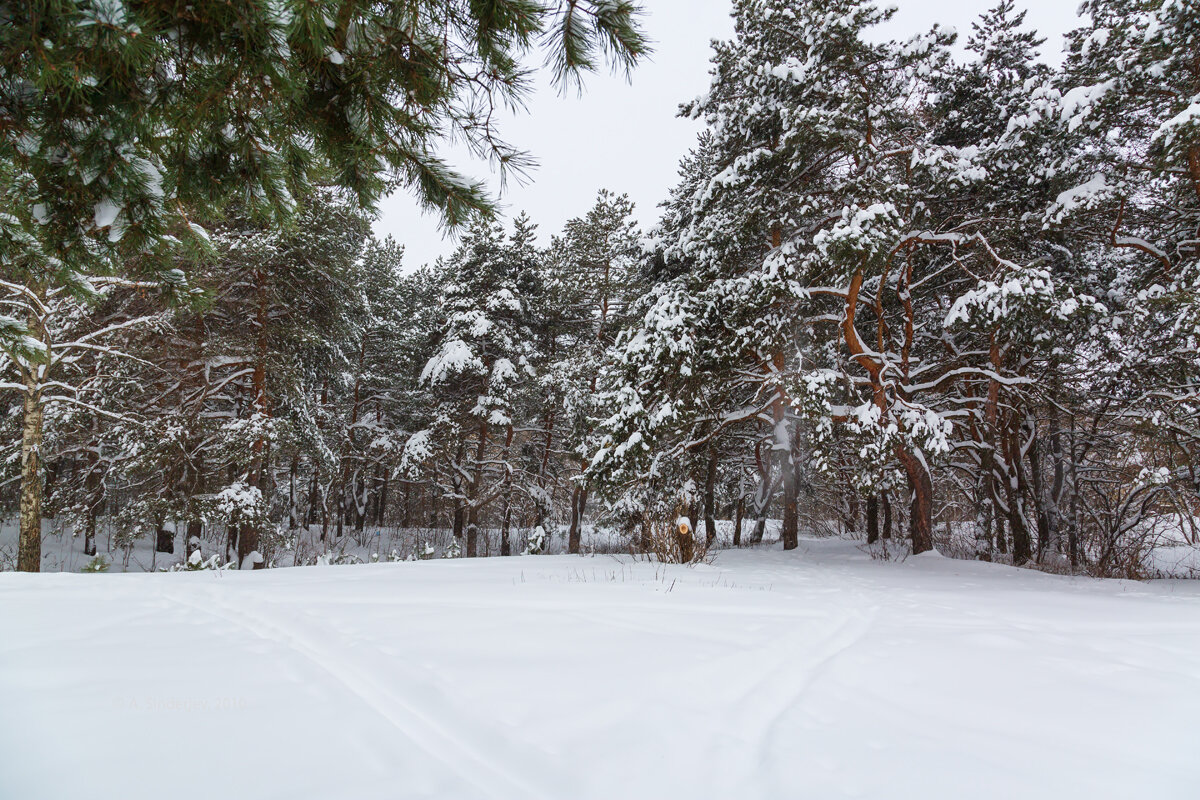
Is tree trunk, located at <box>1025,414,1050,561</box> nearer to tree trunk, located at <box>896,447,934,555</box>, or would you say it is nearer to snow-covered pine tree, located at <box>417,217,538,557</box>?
tree trunk, located at <box>896,447,934,555</box>

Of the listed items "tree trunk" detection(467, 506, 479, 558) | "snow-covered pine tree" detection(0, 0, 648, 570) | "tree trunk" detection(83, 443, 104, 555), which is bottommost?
"tree trunk" detection(467, 506, 479, 558)

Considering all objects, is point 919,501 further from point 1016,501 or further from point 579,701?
point 579,701

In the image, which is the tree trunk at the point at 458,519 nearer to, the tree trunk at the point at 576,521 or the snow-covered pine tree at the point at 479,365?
the snow-covered pine tree at the point at 479,365

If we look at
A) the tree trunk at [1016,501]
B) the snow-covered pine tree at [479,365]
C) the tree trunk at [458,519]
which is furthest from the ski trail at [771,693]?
the tree trunk at [458,519]

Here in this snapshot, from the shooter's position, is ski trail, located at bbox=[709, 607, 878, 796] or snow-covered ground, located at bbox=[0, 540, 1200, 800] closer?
snow-covered ground, located at bbox=[0, 540, 1200, 800]

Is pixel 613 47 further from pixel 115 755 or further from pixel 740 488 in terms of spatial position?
pixel 740 488

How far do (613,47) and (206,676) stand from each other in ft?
Answer: 12.0

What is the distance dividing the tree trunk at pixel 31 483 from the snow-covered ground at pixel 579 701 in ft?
22.5

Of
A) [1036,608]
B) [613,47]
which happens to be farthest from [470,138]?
[1036,608]

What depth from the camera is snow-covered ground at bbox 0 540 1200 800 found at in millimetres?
1730

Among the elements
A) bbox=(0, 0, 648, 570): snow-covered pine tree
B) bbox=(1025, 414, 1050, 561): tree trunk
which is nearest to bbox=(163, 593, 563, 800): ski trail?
bbox=(0, 0, 648, 570): snow-covered pine tree

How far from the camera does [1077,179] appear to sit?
340 inches

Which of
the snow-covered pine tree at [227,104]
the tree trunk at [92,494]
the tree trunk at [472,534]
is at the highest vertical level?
the snow-covered pine tree at [227,104]

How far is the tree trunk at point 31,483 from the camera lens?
920 cm
